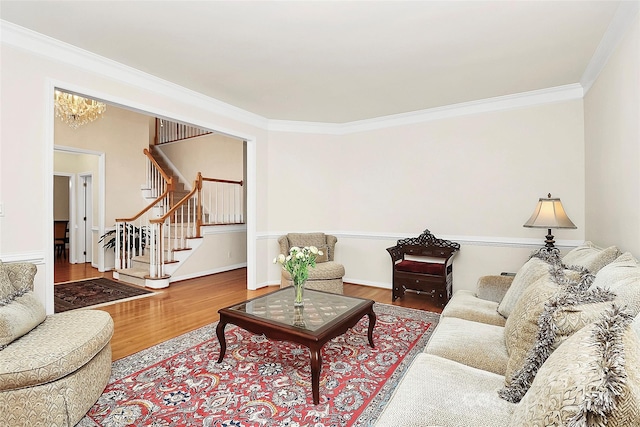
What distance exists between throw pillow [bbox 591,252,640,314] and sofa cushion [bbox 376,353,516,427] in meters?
0.65

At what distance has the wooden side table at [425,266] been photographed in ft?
13.3

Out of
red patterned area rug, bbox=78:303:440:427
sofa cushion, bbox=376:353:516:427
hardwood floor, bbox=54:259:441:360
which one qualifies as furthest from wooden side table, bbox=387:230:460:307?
sofa cushion, bbox=376:353:516:427

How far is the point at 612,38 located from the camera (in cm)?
263

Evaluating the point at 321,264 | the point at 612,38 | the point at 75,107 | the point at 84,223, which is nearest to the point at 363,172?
the point at 321,264

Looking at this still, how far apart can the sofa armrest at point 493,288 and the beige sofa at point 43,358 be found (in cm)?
305

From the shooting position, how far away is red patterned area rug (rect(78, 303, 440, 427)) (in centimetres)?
193

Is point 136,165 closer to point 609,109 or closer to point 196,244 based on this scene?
point 196,244

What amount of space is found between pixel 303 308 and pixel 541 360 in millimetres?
1737

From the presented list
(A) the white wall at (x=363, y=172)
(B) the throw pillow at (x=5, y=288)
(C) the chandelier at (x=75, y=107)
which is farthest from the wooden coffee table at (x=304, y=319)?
(C) the chandelier at (x=75, y=107)

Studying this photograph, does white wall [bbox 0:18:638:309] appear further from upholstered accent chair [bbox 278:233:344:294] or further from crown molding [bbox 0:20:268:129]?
upholstered accent chair [bbox 278:233:344:294]

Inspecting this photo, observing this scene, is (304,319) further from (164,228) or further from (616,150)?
(164,228)

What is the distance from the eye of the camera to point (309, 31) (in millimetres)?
2658

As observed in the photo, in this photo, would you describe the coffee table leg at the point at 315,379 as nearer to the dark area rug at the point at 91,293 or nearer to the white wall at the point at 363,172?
the white wall at the point at 363,172

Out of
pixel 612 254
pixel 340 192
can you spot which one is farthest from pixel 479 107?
pixel 612 254
